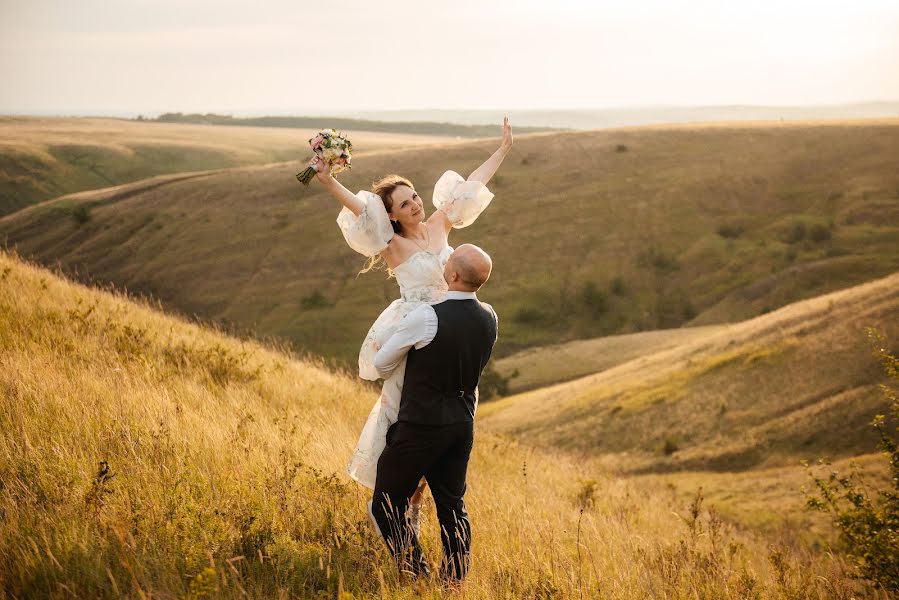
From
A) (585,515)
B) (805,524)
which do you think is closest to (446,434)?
(585,515)

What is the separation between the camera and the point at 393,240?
5457 mm

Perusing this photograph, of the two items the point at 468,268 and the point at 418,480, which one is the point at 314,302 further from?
the point at 468,268

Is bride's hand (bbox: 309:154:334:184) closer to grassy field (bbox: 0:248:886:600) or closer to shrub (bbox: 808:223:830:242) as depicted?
grassy field (bbox: 0:248:886:600)

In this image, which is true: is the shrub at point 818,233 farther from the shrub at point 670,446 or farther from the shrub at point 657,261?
the shrub at point 670,446

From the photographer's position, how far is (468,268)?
4.66 metres

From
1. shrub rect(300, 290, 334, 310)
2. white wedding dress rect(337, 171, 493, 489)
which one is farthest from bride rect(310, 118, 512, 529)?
shrub rect(300, 290, 334, 310)

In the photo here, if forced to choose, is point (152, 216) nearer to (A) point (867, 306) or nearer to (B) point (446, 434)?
(A) point (867, 306)

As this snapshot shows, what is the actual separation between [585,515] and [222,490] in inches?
168

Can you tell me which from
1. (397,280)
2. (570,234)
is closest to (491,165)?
(397,280)

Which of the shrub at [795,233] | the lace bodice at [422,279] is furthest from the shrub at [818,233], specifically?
the lace bodice at [422,279]

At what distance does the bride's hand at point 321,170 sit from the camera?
5488mm

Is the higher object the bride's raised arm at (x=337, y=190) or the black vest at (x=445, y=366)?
the bride's raised arm at (x=337, y=190)

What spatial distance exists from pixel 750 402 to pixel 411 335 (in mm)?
16982

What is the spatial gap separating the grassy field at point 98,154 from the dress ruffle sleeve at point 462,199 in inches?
3487
